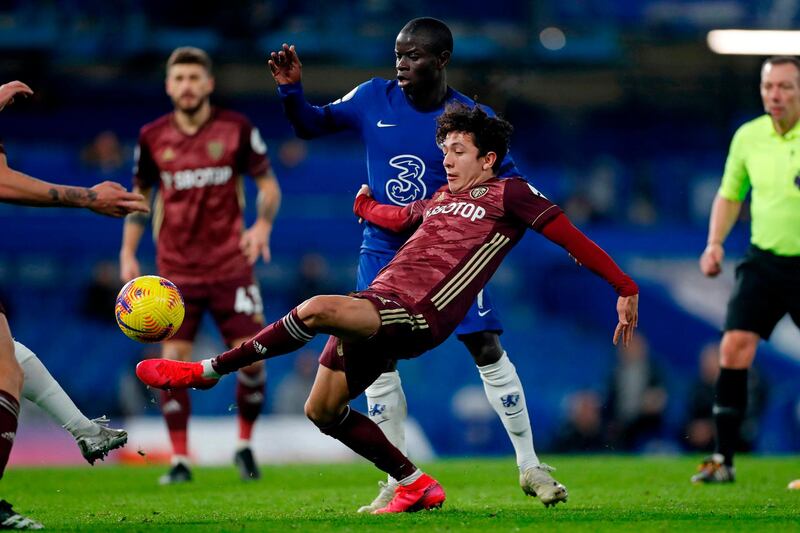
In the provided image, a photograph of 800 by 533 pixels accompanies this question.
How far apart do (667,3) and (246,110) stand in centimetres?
757

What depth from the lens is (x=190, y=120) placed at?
9781mm

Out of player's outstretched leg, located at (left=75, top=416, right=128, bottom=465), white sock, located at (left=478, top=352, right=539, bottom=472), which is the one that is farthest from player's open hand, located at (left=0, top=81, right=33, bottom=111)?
white sock, located at (left=478, top=352, right=539, bottom=472)

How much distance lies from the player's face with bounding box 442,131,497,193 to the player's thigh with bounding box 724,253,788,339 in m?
2.68

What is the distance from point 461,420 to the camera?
52.3 feet

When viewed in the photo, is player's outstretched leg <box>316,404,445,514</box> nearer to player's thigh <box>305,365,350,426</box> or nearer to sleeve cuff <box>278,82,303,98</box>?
player's thigh <box>305,365,350,426</box>

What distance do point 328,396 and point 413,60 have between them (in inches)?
80.0

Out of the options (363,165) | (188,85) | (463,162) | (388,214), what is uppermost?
(363,165)

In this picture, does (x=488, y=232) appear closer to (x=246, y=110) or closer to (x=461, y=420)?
(x=461, y=420)

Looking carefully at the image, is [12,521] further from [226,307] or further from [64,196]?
[226,307]

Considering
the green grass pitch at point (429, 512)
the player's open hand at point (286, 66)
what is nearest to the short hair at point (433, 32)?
the player's open hand at point (286, 66)

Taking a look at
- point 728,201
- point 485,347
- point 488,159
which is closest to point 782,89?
point 728,201

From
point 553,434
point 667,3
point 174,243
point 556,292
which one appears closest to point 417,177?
point 174,243

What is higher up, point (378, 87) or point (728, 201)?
point (378, 87)

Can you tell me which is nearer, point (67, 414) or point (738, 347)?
point (67, 414)
